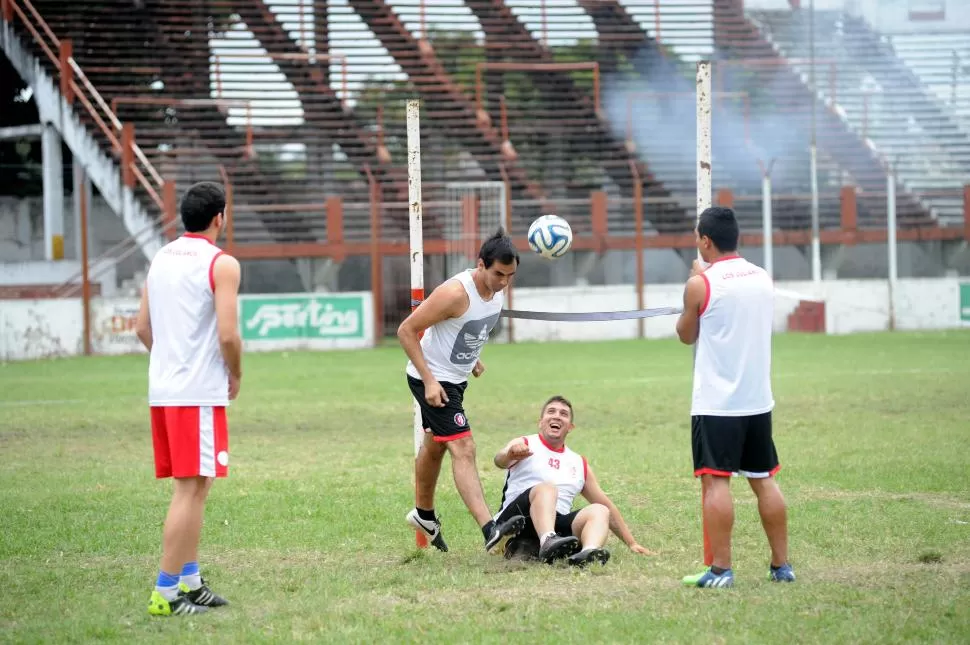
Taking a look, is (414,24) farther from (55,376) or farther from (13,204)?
(55,376)

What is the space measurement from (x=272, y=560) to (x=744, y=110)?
114ft

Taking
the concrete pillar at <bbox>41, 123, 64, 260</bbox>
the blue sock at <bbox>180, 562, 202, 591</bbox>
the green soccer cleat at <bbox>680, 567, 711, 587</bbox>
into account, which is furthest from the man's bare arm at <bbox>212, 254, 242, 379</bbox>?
the concrete pillar at <bbox>41, 123, 64, 260</bbox>

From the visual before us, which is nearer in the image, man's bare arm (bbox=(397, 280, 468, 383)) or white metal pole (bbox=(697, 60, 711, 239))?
white metal pole (bbox=(697, 60, 711, 239))

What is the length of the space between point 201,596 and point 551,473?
2.35 metres

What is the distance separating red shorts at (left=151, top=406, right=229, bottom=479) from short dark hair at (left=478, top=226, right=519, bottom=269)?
6.31ft

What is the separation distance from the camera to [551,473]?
25.4 ft

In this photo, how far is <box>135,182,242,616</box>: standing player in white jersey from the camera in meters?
6.13

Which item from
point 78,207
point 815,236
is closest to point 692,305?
point 815,236

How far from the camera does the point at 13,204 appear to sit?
122 feet

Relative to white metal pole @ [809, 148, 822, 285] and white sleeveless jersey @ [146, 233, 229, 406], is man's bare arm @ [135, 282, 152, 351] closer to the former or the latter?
white sleeveless jersey @ [146, 233, 229, 406]

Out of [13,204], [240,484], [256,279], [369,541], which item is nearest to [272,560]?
[369,541]

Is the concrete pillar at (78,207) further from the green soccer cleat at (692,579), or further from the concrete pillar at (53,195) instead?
the green soccer cleat at (692,579)

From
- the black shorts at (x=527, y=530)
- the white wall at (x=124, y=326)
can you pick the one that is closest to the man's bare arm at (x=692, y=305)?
the black shorts at (x=527, y=530)

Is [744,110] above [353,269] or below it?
above
